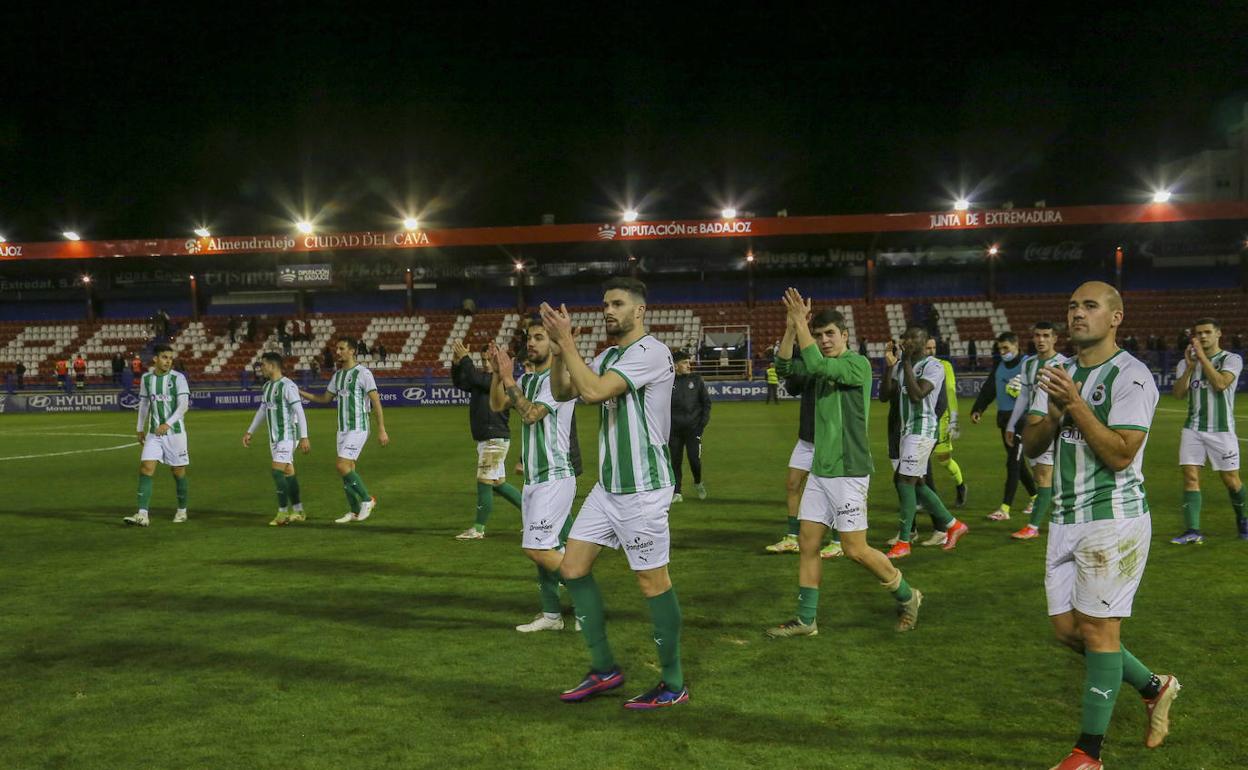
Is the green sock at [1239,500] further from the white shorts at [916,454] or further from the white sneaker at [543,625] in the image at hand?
the white sneaker at [543,625]

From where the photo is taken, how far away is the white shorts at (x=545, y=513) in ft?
19.4

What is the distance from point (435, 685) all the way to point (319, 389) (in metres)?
33.2

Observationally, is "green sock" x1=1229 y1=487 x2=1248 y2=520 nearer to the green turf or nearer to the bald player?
the green turf

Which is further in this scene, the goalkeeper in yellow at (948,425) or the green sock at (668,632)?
the goalkeeper in yellow at (948,425)

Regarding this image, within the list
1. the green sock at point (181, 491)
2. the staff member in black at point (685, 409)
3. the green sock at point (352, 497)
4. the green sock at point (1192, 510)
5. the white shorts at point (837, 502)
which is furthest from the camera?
the staff member in black at point (685, 409)

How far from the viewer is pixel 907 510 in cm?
840

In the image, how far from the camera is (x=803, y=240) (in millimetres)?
41344

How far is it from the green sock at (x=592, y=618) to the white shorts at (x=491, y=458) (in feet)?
14.8

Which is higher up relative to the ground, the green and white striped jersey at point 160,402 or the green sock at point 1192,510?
the green and white striped jersey at point 160,402

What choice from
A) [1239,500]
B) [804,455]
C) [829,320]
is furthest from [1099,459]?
[1239,500]

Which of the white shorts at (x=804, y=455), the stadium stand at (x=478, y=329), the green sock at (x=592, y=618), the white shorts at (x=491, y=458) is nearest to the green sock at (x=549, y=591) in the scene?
the green sock at (x=592, y=618)

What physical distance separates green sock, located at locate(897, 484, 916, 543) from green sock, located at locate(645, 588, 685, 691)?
4316mm

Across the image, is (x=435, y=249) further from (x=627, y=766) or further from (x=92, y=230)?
(x=627, y=766)

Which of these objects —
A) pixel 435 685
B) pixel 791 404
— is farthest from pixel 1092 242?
pixel 435 685
